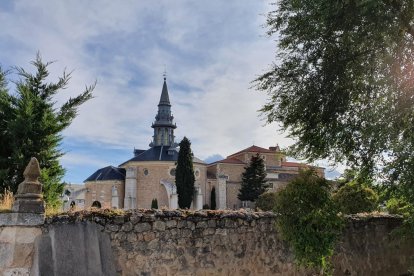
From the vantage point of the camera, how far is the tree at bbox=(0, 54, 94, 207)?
10742mm

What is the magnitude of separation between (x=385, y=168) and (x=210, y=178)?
54553 mm

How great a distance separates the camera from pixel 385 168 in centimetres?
794

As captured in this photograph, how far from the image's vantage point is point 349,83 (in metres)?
8.77

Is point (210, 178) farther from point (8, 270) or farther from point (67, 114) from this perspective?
point (8, 270)

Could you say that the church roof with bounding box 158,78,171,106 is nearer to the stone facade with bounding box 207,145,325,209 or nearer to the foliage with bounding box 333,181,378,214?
the stone facade with bounding box 207,145,325,209

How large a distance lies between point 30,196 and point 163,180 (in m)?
51.6

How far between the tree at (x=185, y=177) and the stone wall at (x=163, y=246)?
39005mm

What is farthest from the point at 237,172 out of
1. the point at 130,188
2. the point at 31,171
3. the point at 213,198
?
the point at 31,171

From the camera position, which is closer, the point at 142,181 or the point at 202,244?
the point at 202,244

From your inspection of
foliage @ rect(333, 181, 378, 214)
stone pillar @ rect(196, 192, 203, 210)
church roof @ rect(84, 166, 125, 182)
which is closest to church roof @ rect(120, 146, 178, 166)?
church roof @ rect(84, 166, 125, 182)

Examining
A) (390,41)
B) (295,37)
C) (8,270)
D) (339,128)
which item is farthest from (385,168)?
(8,270)

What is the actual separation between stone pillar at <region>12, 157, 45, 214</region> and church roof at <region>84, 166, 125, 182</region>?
5370cm

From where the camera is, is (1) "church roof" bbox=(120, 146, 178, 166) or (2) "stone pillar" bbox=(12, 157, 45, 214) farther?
(1) "church roof" bbox=(120, 146, 178, 166)

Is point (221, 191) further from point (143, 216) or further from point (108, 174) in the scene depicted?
point (143, 216)
